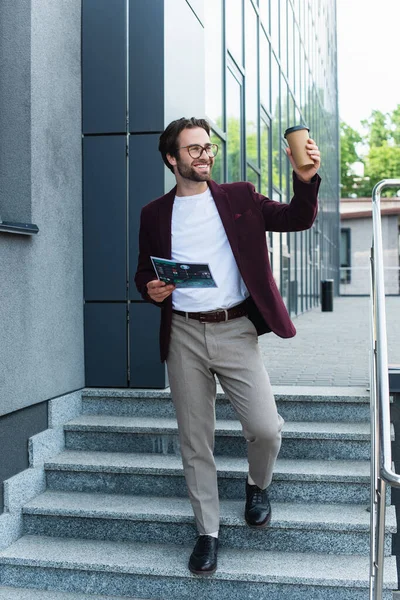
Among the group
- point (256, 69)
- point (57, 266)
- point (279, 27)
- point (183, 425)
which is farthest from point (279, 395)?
point (279, 27)

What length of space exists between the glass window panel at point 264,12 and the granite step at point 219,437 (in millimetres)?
8526

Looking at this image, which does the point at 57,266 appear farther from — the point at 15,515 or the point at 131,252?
the point at 15,515

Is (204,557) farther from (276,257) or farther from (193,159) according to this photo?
(276,257)

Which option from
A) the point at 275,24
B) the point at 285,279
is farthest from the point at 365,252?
the point at 275,24

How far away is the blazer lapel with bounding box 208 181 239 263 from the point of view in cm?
384

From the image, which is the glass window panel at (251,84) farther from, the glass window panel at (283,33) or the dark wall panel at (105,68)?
the dark wall panel at (105,68)

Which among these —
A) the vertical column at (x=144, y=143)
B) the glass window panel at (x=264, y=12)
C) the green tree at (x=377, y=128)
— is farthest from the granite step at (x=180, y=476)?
the green tree at (x=377, y=128)

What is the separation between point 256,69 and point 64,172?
6898mm

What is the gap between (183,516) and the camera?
14.3 feet

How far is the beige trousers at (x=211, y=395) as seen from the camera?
153 inches

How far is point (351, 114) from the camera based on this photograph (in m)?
56.0

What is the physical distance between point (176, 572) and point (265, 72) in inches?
398

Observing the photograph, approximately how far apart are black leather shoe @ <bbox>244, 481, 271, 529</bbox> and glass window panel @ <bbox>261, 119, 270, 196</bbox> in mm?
8850

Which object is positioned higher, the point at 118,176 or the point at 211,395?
the point at 118,176
